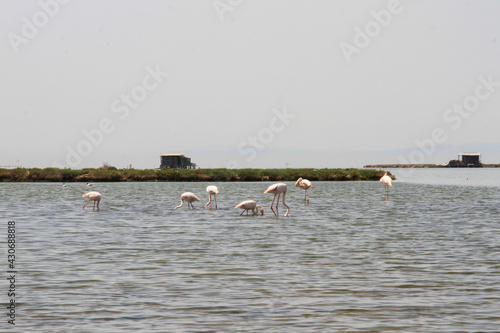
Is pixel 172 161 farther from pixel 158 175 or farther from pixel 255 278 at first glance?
pixel 255 278

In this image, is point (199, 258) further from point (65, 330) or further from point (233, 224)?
point (233, 224)

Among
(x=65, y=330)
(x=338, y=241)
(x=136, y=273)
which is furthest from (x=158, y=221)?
(x=65, y=330)

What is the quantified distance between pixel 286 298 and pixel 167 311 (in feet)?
7.15

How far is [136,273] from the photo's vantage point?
41.8 ft

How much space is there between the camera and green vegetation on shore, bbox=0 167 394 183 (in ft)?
248

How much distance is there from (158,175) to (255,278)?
68243 millimetres

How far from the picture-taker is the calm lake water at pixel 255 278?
29.5 feet

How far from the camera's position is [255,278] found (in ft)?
39.9

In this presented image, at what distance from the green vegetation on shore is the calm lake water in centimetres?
5420

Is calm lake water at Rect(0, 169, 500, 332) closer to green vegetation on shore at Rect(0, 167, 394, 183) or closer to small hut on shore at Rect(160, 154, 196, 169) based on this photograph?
green vegetation on shore at Rect(0, 167, 394, 183)

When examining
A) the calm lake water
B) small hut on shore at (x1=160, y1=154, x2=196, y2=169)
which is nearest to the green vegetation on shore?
small hut on shore at (x1=160, y1=154, x2=196, y2=169)

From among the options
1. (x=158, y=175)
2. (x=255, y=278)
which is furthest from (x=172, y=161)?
(x=255, y=278)

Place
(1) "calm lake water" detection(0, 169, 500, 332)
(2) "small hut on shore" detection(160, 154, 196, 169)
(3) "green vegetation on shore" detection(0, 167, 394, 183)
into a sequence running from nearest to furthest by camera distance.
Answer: (1) "calm lake water" detection(0, 169, 500, 332) → (3) "green vegetation on shore" detection(0, 167, 394, 183) → (2) "small hut on shore" detection(160, 154, 196, 169)

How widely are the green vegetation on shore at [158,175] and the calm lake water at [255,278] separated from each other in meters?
54.2
